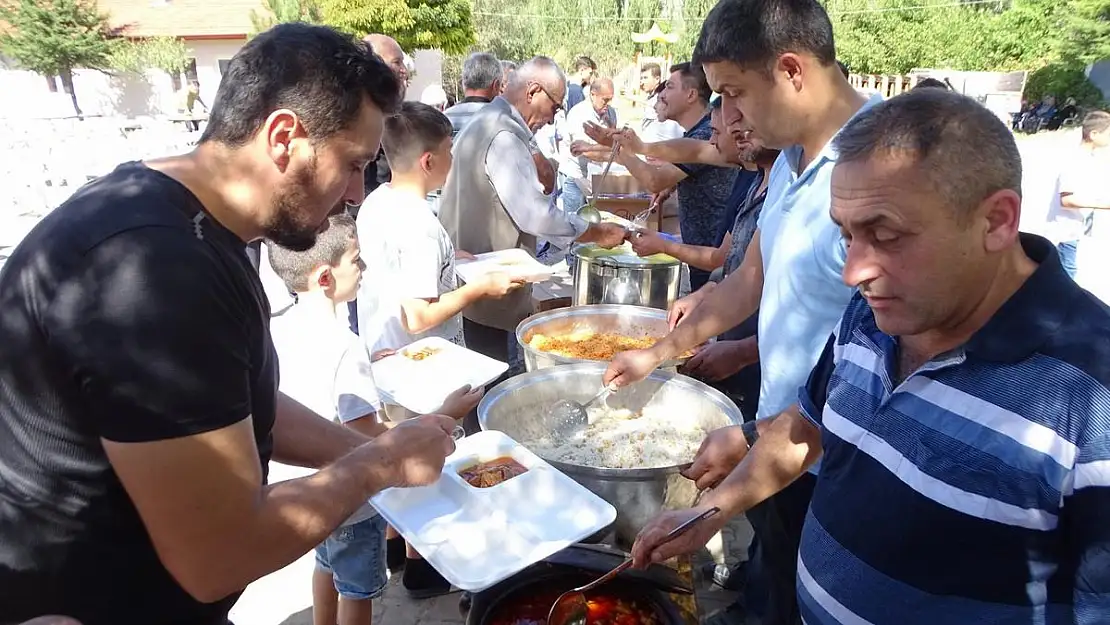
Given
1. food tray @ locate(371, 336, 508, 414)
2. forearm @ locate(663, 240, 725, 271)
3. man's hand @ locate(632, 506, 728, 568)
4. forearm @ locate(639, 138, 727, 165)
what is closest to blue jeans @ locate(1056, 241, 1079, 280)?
forearm @ locate(639, 138, 727, 165)

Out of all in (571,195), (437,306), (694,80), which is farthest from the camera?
(571,195)

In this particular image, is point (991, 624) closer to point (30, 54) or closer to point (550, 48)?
point (30, 54)

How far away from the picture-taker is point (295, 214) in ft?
4.20

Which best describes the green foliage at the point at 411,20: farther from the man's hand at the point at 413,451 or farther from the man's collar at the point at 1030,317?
the man's collar at the point at 1030,317

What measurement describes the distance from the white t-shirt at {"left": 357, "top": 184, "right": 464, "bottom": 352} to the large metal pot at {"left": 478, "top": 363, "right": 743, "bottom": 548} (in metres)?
0.67

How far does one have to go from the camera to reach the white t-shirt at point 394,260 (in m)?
2.59

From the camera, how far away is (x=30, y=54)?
20.2m

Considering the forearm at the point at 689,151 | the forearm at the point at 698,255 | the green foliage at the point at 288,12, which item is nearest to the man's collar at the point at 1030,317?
the forearm at the point at 698,255

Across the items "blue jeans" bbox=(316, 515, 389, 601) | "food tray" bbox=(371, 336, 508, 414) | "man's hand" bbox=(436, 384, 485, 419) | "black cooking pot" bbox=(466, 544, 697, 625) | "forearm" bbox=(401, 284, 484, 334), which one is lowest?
"blue jeans" bbox=(316, 515, 389, 601)

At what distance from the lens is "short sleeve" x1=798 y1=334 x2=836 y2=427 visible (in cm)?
152

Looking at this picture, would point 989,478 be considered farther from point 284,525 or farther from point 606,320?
point 606,320

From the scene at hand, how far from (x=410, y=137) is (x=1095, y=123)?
6038mm

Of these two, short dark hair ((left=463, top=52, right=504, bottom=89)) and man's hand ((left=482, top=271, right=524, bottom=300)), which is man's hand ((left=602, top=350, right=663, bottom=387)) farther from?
short dark hair ((left=463, top=52, right=504, bottom=89))

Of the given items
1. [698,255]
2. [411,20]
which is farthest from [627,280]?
[411,20]
